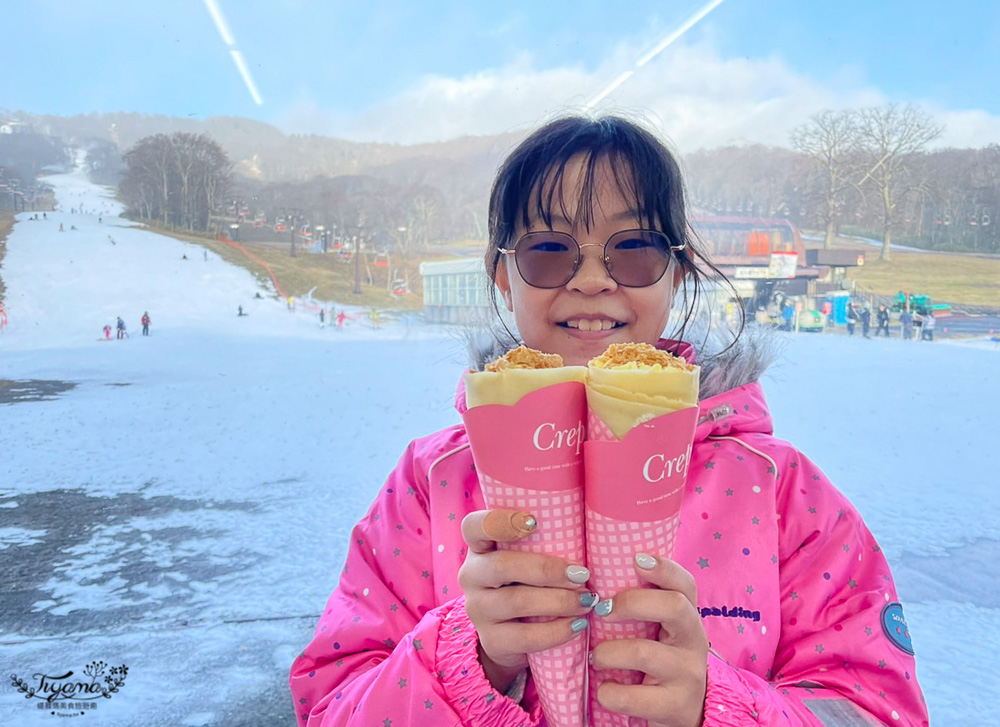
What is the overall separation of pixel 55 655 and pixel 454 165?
2.72 metres

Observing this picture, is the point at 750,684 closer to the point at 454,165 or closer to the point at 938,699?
the point at 938,699

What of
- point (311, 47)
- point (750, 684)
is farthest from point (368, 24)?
point (750, 684)

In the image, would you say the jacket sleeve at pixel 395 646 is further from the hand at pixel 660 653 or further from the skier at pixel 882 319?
the skier at pixel 882 319

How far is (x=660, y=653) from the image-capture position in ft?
1.82

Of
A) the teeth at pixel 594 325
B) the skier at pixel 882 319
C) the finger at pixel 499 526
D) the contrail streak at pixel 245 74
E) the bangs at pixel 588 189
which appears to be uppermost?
the contrail streak at pixel 245 74

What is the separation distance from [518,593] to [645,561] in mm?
118

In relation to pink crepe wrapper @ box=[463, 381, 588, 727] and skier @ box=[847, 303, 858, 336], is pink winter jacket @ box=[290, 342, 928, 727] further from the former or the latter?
skier @ box=[847, 303, 858, 336]

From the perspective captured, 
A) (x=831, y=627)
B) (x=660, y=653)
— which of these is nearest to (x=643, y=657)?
(x=660, y=653)

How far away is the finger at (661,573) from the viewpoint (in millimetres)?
551

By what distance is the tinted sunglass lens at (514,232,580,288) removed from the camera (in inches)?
35.3

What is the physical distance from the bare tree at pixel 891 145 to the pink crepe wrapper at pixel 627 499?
3091 millimetres

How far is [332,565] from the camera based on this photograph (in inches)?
89.2

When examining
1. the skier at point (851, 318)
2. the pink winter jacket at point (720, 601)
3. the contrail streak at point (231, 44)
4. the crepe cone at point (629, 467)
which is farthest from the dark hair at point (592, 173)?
the skier at point (851, 318)

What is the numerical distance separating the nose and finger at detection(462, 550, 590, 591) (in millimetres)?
426
